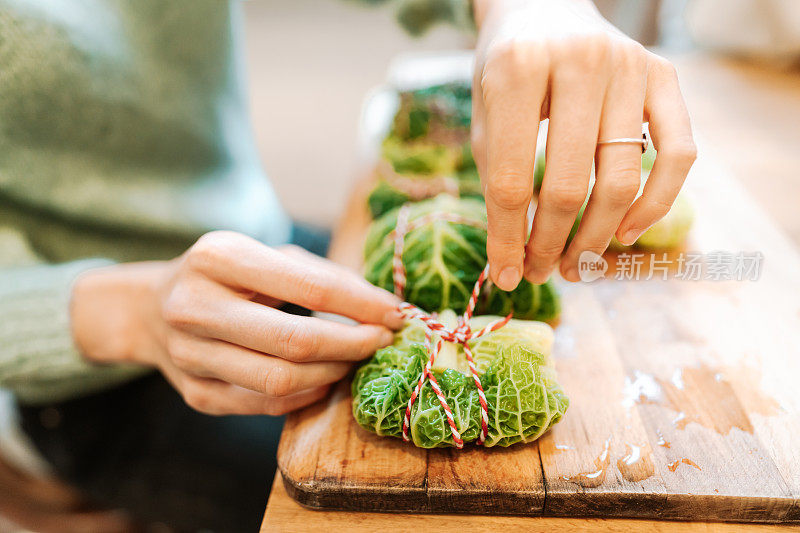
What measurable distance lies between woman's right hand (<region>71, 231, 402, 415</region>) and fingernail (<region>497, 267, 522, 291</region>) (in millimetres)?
249

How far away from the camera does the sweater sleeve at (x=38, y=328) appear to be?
1358mm

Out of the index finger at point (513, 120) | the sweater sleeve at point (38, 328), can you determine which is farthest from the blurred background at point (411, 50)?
the sweater sleeve at point (38, 328)

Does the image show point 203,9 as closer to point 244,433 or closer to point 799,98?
point 244,433

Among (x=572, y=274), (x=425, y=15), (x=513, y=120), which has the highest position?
(x=513, y=120)

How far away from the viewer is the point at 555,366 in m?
1.31

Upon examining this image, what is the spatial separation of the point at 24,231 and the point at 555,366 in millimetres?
1466

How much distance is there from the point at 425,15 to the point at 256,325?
1445 mm

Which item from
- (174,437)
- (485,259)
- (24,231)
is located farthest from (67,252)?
(485,259)

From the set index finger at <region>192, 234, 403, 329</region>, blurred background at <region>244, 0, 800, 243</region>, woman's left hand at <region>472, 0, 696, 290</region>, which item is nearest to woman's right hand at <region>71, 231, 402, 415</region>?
index finger at <region>192, 234, 403, 329</region>

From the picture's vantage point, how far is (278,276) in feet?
3.63

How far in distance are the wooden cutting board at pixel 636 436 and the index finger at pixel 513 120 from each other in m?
0.50

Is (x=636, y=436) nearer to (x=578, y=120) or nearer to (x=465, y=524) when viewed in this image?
(x=465, y=524)

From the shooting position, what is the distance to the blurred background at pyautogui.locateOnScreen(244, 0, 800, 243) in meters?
2.21

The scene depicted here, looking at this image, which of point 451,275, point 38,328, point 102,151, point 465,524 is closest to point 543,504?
point 465,524
